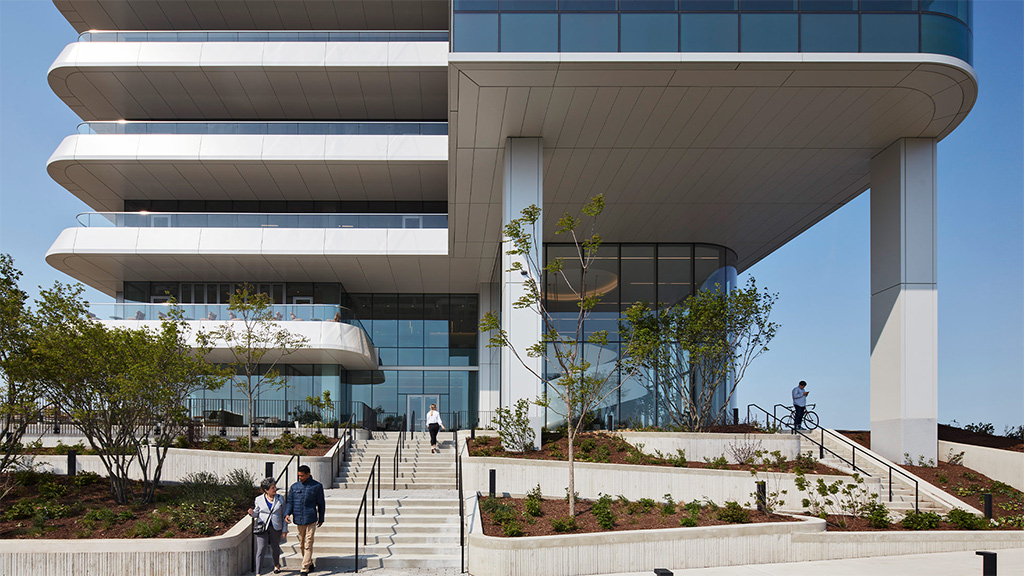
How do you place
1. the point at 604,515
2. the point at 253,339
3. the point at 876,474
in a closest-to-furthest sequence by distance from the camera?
the point at 604,515
the point at 876,474
the point at 253,339

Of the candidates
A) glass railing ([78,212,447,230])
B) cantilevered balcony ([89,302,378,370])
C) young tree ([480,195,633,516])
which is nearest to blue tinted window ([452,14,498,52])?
young tree ([480,195,633,516])

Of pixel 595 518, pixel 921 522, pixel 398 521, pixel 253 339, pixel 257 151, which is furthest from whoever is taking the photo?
pixel 257 151

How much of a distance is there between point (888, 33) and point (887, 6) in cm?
66

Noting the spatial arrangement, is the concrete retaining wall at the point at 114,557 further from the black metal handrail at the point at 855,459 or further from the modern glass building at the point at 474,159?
the black metal handrail at the point at 855,459

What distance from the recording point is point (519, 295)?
2005 cm

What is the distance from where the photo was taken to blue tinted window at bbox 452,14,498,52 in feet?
57.2

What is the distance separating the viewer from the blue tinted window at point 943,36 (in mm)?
17219

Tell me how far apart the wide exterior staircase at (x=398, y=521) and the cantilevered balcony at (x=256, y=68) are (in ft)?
51.7

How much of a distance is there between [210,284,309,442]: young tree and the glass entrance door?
20.4 ft

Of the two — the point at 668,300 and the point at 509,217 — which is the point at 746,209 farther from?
the point at 509,217

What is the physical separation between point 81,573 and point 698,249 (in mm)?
24425

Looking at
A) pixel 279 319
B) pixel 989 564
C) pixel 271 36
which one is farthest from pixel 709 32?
pixel 279 319

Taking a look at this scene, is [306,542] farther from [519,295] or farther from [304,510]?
[519,295]

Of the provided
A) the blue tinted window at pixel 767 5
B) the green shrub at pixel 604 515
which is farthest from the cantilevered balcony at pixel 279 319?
A: the blue tinted window at pixel 767 5
